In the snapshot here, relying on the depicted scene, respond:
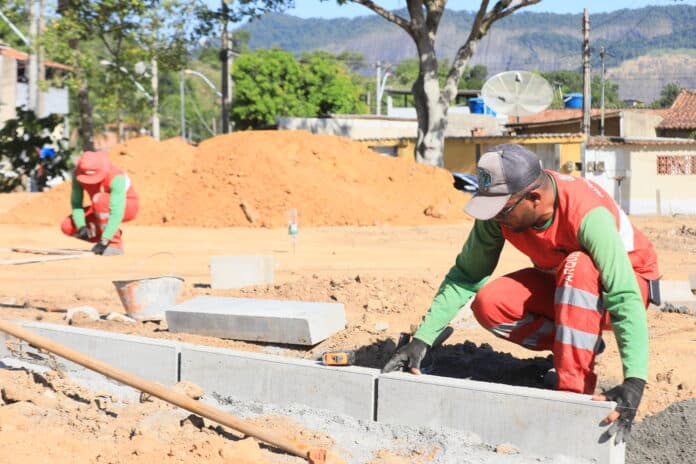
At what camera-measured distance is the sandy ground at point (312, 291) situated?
3.88m

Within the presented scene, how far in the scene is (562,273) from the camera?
3.69m

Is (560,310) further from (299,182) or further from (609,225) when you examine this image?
(299,182)

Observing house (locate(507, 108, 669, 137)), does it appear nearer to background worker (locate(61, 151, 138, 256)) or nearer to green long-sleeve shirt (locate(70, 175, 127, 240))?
background worker (locate(61, 151, 138, 256))

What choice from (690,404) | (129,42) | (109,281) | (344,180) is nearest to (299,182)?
(344,180)

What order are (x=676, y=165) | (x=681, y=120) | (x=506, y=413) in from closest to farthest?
(x=506, y=413), (x=676, y=165), (x=681, y=120)

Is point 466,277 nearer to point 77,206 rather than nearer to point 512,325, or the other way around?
point 512,325

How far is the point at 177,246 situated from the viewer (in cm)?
1373

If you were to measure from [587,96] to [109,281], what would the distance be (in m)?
23.1

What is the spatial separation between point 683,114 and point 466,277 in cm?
3758

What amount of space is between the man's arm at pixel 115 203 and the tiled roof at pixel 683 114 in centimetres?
3203

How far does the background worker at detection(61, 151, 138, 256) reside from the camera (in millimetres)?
9508

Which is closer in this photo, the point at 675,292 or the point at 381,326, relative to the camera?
the point at 381,326

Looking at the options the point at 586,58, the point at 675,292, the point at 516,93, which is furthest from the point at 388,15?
the point at 675,292

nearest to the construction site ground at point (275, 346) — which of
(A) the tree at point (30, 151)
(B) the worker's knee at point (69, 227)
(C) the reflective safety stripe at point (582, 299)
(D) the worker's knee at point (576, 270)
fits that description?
(B) the worker's knee at point (69, 227)
